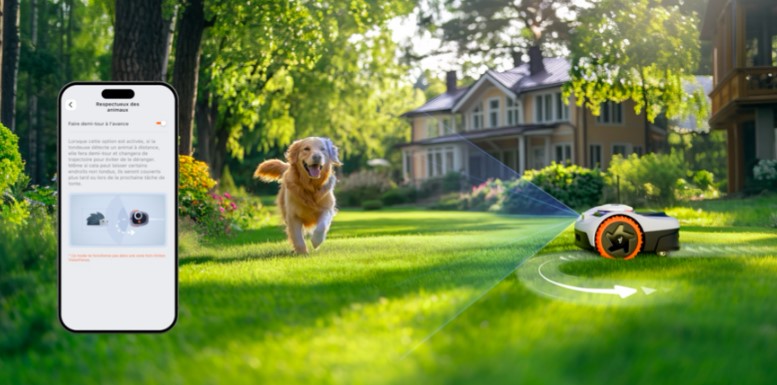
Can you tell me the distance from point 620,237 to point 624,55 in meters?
15.0

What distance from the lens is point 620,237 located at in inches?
323

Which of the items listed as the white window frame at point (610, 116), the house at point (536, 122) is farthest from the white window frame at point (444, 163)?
the white window frame at point (610, 116)

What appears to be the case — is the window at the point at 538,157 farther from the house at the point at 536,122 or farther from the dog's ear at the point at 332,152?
the dog's ear at the point at 332,152

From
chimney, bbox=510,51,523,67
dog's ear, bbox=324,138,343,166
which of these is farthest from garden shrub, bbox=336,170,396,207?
dog's ear, bbox=324,138,343,166

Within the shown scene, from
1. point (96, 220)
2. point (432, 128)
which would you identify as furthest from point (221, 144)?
point (96, 220)

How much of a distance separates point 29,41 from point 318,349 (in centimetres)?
3519

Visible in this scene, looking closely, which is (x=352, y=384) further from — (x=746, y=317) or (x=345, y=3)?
(x=345, y=3)

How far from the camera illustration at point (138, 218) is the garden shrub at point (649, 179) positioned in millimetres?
19584

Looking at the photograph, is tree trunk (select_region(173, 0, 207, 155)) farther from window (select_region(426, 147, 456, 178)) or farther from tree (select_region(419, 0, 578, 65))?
tree (select_region(419, 0, 578, 65))

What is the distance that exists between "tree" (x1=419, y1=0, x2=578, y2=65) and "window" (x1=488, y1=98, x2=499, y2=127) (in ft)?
10.9

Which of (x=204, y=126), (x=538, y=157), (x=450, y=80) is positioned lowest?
(x=538, y=157)

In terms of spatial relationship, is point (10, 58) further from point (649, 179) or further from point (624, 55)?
point (649, 179)

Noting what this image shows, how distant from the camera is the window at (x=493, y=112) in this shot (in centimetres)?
4409

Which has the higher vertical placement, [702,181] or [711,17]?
[711,17]
